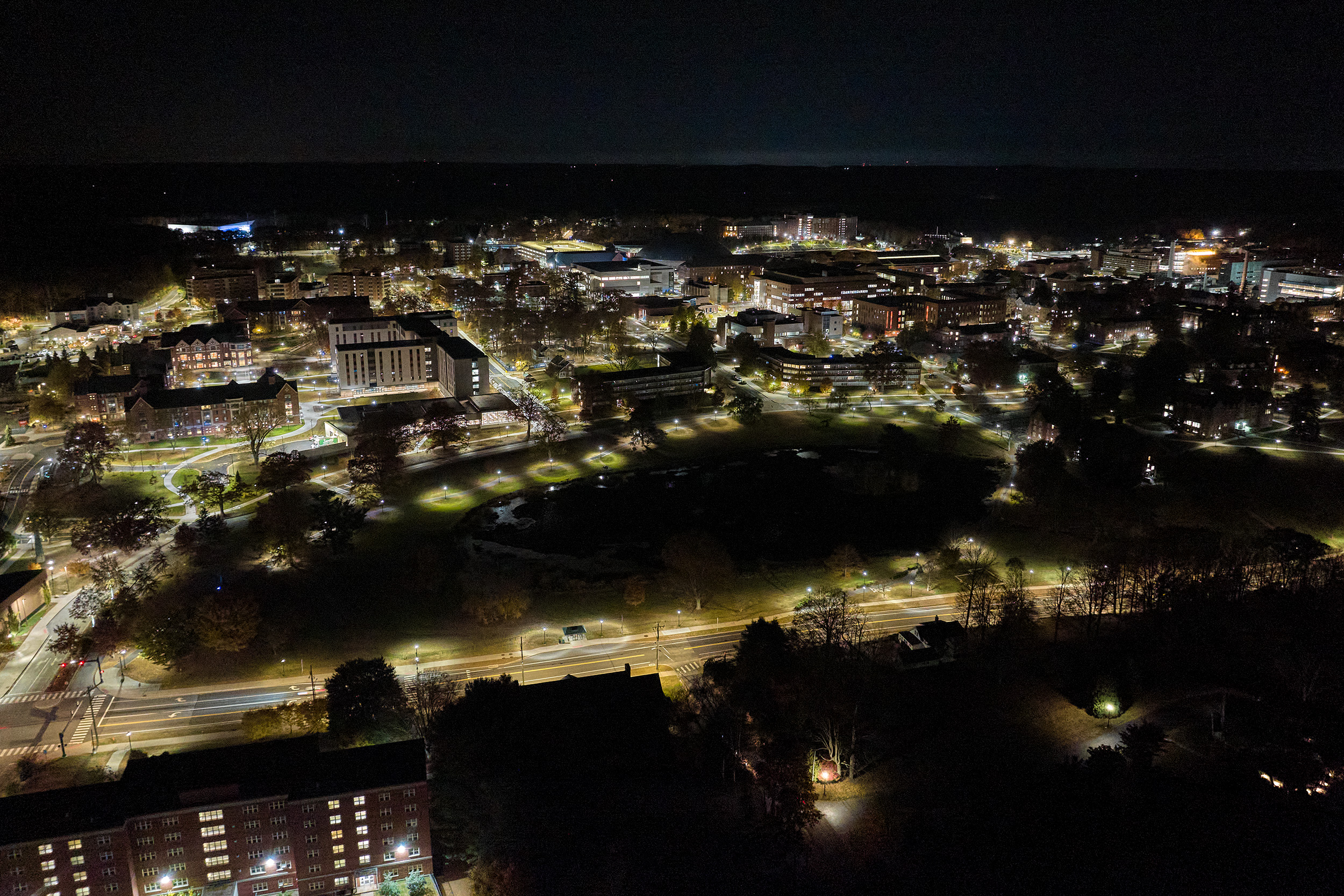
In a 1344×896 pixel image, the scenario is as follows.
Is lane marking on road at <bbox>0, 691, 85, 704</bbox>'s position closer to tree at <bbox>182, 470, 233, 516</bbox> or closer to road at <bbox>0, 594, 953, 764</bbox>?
road at <bbox>0, 594, 953, 764</bbox>

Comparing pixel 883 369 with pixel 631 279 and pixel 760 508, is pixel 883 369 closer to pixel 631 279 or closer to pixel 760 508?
pixel 760 508

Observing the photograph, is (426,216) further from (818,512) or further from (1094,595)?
(1094,595)

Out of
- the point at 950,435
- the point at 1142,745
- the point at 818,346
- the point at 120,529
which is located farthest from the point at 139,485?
the point at 818,346

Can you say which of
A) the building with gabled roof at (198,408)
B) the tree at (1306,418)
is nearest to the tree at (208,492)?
the building with gabled roof at (198,408)

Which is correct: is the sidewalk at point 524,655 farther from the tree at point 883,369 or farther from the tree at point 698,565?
the tree at point 883,369

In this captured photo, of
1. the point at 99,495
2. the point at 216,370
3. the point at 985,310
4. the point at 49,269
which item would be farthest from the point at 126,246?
the point at 985,310

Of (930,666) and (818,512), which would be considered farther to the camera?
(818,512)
